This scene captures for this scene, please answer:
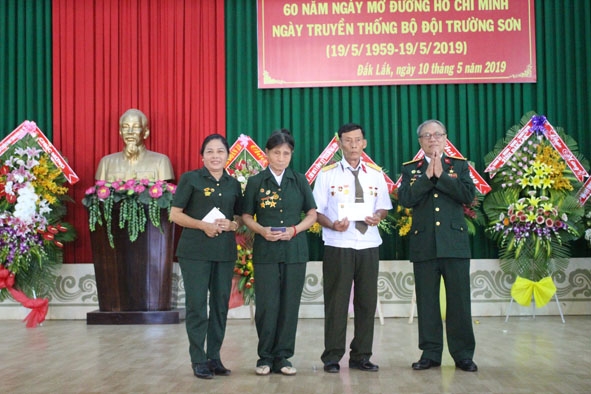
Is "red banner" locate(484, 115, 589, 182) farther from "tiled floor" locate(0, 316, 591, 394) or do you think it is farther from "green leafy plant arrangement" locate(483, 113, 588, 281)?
"tiled floor" locate(0, 316, 591, 394)

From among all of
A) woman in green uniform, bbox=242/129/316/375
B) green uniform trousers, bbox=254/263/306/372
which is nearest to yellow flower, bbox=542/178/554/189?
woman in green uniform, bbox=242/129/316/375

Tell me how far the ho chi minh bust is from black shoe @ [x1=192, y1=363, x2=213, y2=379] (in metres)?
3.10

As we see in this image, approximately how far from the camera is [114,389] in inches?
136

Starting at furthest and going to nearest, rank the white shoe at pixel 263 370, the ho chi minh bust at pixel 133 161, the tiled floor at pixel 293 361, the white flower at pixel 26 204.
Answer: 1. the ho chi minh bust at pixel 133 161
2. the white flower at pixel 26 204
3. the white shoe at pixel 263 370
4. the tiled floor at pixel 293 361

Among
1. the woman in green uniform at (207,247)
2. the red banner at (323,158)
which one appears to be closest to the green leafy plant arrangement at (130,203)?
the red banner at (323,158)

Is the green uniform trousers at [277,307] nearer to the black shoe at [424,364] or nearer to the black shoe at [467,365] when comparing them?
the black shoe at [424,364]

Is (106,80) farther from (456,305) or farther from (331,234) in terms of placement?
(456,305)

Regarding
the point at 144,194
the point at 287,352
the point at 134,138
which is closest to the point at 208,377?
the point at 287,352

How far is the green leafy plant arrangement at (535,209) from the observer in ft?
20.3

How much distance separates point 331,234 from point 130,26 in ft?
13.7

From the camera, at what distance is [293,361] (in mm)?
4238

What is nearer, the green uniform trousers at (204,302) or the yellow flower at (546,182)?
the green uniform trousers at (204,302)

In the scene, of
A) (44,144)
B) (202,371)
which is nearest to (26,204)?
(44,144)

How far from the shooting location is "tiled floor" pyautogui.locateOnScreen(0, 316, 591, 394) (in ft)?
11.4
